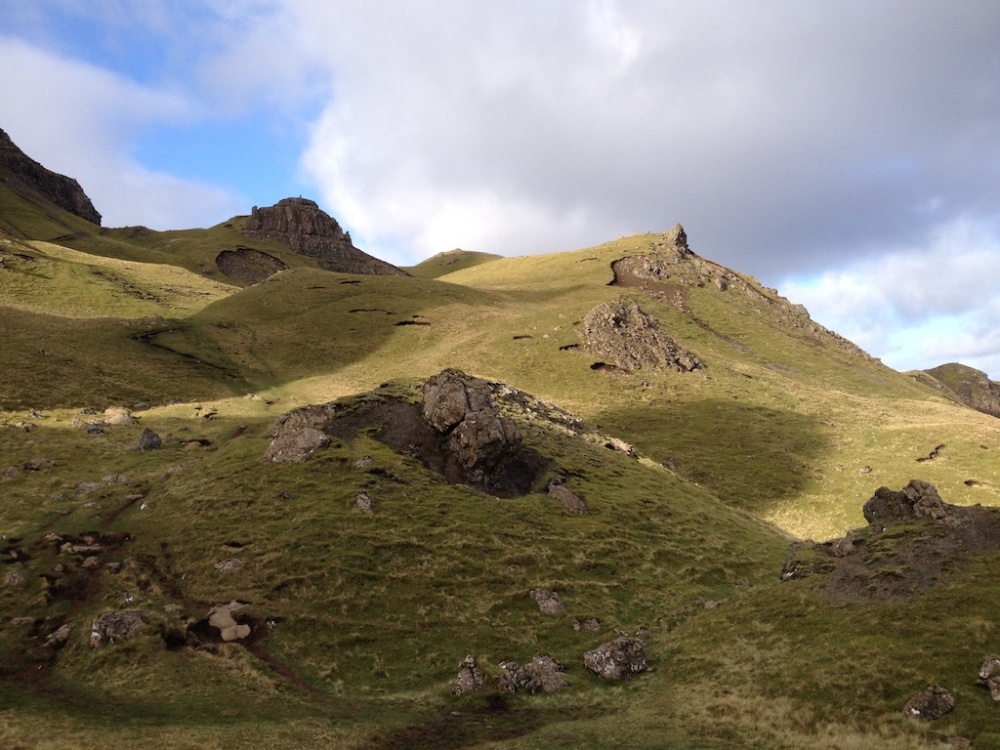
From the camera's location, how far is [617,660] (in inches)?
1071

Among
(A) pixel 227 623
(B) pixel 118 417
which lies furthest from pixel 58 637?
(B) pixel 118 417

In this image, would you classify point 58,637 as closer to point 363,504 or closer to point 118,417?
point 363,504

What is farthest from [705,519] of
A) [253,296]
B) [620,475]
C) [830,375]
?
[253,296]

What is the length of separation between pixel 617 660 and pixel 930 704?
1236 centimetres

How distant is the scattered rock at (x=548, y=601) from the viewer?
3175cm

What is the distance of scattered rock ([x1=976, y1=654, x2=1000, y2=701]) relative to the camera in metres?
19.3

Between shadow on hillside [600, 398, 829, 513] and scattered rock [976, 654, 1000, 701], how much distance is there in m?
42.5

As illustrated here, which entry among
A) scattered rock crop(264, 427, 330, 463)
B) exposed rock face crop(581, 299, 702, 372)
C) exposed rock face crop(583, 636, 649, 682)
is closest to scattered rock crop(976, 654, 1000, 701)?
exposed rock face crop(583, 636, 649, 682)

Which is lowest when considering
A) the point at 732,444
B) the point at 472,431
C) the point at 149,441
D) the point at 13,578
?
the point at 13,578

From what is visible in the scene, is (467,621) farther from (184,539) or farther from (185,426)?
(185,426)

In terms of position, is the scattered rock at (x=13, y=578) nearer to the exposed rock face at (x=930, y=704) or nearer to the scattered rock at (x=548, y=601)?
the scattered rock at (x=548, y=601)

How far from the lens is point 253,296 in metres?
122

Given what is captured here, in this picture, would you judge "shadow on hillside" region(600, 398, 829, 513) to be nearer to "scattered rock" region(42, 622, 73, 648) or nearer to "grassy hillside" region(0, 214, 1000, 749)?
"grassy hillside" region(0, 214, 1000, 749)

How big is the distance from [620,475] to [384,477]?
23.5 m
